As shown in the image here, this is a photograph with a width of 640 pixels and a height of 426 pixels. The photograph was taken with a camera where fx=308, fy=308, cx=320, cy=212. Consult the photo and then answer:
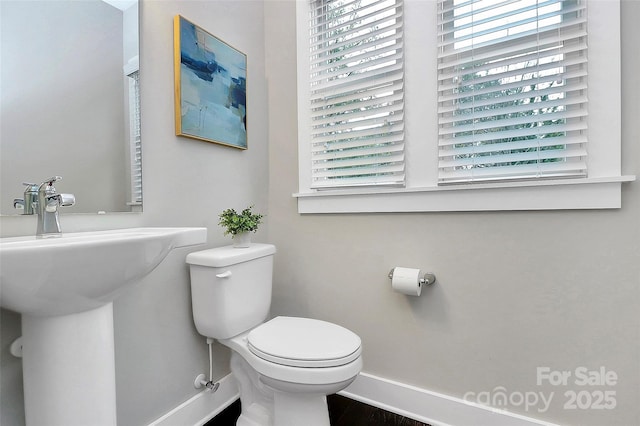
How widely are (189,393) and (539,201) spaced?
65.5 inches

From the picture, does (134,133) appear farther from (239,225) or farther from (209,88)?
(239,225)

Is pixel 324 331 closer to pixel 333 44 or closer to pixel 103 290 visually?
pixel 103 290

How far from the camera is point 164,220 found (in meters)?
1.27

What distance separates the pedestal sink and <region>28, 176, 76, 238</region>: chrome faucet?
0.29 feet

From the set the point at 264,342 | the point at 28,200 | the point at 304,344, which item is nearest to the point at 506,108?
the point at 304,344

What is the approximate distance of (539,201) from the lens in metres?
1.19

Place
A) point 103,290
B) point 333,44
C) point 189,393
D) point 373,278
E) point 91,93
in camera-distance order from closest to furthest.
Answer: point 103,290
point 91,93
point 189,393
point 373,278
point 333,44

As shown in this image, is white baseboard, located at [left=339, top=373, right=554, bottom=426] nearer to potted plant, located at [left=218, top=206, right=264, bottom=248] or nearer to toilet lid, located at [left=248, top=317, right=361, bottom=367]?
toilet lid, located at [left=248, top=317, right=361, bottom=367]

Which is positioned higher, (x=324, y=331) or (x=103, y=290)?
(x=103, y=290)

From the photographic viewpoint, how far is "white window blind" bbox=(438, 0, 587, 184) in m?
1.15

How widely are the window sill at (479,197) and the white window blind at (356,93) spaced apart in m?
0.07

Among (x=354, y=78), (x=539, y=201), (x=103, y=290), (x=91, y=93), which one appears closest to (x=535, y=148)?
(x=539, y=201)

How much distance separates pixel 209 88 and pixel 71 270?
1047 mm

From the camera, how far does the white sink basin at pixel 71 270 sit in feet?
1.95
